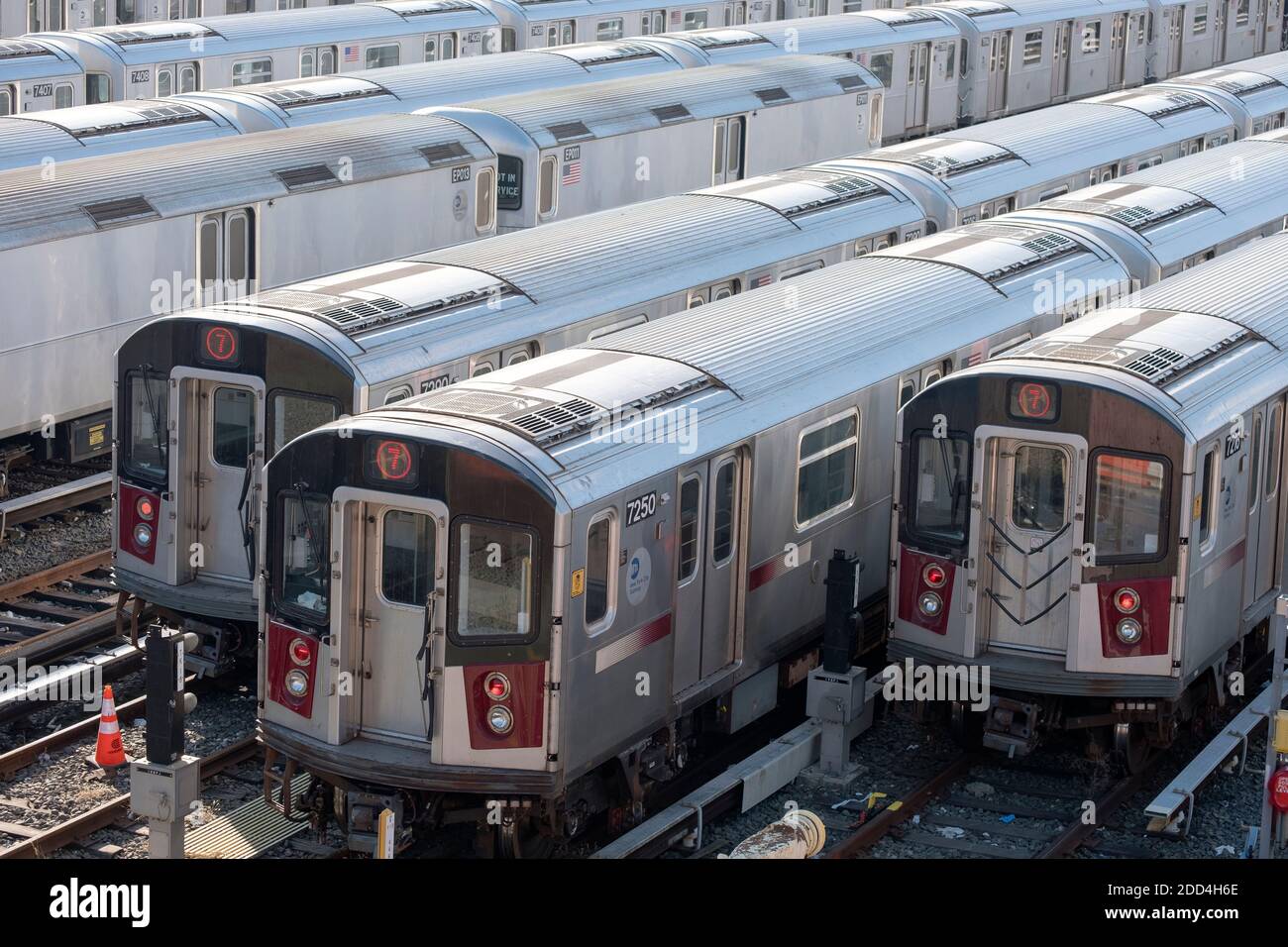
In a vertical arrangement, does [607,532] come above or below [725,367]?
below

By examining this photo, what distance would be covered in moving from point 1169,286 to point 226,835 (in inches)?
318

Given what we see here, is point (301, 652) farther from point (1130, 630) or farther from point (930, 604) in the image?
point (1130, 630)

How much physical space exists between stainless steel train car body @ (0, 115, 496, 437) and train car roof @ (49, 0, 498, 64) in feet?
23.3

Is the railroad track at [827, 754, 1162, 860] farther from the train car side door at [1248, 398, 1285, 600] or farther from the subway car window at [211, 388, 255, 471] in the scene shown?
the subway car window at [211, 388, 255, 471]

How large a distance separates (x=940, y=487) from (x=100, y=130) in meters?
11.4

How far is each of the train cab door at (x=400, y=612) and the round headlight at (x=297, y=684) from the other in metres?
0.35

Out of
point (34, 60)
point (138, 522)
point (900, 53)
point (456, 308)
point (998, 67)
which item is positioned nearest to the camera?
point (138, 522)

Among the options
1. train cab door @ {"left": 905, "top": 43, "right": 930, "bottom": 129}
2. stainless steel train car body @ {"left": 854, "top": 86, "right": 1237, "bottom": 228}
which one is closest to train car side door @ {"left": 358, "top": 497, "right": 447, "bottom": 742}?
stainless steel train car body @ {"left": 854, "top": 86, "right": 1237, "bottom": 228}

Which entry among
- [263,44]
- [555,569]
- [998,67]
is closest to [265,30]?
[263,44]

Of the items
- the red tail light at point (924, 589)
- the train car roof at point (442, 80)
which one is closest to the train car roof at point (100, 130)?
the train car roof at point (442, 80)

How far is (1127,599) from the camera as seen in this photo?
40.2 ft

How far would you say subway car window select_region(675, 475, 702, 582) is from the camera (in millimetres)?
11922

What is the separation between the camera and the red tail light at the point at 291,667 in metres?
11.2

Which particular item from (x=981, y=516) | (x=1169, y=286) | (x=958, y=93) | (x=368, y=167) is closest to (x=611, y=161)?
(x=368, y=167)
